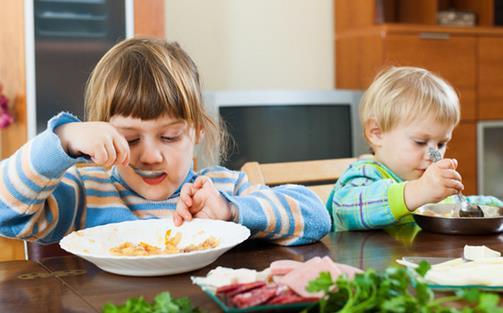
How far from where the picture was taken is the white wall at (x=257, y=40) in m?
3.42

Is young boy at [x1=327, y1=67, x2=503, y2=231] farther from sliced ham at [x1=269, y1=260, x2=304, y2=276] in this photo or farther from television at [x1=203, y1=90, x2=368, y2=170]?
television at [x1=203, y1=90, x2=368, y2=170]

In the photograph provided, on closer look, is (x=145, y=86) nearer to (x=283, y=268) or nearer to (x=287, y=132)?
(x=283, y=268)

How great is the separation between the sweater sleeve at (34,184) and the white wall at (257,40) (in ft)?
7.43

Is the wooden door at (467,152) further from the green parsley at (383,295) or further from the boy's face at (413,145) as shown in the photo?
the green parsley at (383,295)

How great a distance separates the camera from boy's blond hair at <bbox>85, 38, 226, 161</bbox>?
1258 millimetres

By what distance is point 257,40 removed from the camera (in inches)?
142

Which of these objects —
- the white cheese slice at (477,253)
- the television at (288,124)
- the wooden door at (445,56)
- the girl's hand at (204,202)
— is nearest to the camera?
the white cheese slice at (477,253)

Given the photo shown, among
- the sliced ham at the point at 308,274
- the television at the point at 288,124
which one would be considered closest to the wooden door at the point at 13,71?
the television at the point at 288,124

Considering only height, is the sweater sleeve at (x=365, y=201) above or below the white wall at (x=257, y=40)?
below

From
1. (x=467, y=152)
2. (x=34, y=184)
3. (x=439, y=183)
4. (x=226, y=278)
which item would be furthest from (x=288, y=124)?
(x=226, y=278)

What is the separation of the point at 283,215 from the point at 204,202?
5.2 inches

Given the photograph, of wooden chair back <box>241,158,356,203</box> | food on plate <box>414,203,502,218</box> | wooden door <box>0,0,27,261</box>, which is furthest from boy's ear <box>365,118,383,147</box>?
wooden door <box>0,0,27,261</box>

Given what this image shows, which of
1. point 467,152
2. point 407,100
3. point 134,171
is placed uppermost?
point 407,100

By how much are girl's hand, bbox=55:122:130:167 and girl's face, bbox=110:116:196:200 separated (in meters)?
0.15
